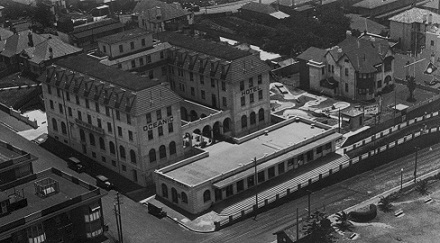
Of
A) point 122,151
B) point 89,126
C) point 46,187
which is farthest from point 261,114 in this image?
point 46,187

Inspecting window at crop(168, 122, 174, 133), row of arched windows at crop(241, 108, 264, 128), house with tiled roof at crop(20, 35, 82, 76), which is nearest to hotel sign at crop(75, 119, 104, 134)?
window at crop(168, 122, 174, 133)

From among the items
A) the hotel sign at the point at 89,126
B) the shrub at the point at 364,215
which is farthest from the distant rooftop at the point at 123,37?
the shrub at the point at 364,215

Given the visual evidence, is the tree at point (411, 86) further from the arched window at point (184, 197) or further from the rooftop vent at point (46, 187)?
the rooftop vent at point (46, 187)

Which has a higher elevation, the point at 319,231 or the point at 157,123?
the point at 157,123

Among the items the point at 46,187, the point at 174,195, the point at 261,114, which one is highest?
the point at 46,187

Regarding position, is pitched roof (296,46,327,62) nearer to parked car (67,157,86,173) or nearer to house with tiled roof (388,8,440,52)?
house with tiled roof (388,8,440,52)

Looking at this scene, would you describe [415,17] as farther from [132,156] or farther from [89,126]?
[89,126]
